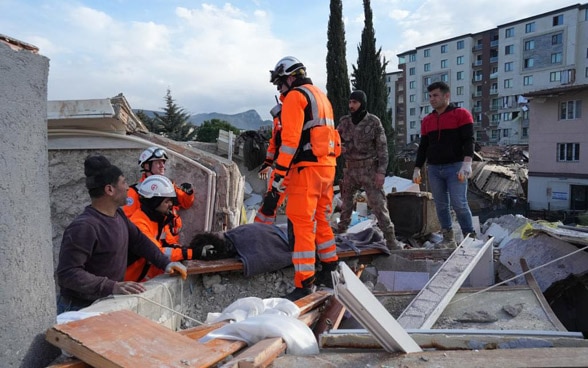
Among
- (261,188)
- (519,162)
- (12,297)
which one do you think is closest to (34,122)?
(12,297)

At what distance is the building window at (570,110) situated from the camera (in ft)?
73.1

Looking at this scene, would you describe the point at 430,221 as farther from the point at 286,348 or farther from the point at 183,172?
the point at 286,348

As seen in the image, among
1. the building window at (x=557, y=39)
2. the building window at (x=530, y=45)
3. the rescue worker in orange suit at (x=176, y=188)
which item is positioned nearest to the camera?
the rescue worker in orange suit at (x=176, y=188)

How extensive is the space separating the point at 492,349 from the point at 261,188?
440 inches

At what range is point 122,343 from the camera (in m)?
1.92

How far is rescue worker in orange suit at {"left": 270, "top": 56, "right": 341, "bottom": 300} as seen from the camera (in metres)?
3.79

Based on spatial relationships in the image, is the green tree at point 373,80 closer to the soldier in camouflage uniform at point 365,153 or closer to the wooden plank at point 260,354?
the soldier in camouflage uniform at point 365,153

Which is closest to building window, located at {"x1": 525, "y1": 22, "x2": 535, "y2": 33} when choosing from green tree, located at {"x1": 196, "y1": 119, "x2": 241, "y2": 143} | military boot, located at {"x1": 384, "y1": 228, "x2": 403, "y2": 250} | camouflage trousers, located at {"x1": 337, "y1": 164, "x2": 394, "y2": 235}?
green tree, located at {"x1": 196, "y1": 119, "x2": 241, "y2": 143}

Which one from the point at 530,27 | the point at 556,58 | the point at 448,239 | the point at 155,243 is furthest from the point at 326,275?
the point at 530,27

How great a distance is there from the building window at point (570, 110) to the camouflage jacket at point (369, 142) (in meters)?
21.0

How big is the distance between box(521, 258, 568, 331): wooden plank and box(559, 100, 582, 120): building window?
2212 cm

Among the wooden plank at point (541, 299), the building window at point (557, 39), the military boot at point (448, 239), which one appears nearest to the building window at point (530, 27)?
the building window at point (557, 39)

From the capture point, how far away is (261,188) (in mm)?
13086

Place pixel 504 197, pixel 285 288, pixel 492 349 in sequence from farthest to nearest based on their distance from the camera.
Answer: pixel 504 197, pixel 285 288, pixel 492 349
